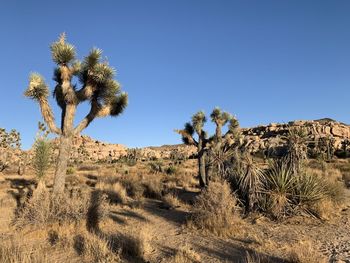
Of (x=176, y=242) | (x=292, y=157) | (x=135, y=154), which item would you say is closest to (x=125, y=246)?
(x=176, y=242)

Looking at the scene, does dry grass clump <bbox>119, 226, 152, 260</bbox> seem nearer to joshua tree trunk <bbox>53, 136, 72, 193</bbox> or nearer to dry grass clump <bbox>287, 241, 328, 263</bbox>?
dry grass clump <bbox>287, 241, 328, 263</bbox>

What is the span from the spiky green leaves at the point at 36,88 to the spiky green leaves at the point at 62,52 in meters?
0.91

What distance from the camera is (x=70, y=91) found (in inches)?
487

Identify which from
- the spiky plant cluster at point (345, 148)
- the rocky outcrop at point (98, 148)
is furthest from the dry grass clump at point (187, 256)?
the rocky outcrop at point (98, 148)

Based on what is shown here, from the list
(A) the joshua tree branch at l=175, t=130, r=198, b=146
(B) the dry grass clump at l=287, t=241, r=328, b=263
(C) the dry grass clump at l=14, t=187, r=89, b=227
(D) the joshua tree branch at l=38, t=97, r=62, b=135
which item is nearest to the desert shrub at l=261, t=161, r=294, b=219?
(B) the dry grass clump at l=287, t=241, r=328, b=263

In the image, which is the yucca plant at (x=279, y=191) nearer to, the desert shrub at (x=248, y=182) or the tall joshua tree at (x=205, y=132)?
the desert shrub at (x=248, y=182)

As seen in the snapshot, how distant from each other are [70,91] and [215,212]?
6651 millimetres

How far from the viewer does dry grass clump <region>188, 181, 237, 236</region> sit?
8.82m

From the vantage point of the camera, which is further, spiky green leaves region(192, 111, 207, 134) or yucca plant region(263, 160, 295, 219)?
spiky green leaves region(192, 111, 207, 134)

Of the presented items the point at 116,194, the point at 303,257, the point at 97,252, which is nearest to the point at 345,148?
the point at 116,194

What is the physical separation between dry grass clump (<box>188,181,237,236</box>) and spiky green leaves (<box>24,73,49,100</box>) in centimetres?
678

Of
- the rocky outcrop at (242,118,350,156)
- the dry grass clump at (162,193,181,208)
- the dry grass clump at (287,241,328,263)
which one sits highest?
the rocky outcrop at (242,118,350,156)

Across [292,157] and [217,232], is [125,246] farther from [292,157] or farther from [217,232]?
[292,157]

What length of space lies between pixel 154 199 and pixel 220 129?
723 cm
